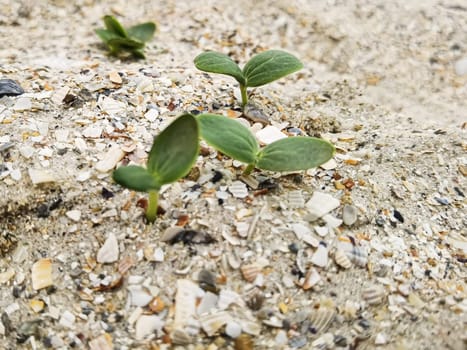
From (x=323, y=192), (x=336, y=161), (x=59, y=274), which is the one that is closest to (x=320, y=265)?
(x=323, y=192)

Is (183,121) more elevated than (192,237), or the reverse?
(183,121)

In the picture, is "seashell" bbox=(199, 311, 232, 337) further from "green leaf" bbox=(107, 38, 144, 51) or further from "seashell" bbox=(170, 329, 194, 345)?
"green leaf" bbox=(107, 38, 144, 51)

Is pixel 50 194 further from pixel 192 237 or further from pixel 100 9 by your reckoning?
pixel 100 9

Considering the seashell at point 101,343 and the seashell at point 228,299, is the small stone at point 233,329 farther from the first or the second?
the seashell at point 101,343

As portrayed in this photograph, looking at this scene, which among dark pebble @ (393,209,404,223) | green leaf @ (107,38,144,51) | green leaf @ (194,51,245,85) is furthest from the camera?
green leaf @ (107,38,144,51)

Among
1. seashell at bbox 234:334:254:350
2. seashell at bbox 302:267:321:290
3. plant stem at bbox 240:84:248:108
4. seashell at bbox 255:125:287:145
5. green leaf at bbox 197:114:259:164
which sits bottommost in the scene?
seashell at bbox 234:334:254:350

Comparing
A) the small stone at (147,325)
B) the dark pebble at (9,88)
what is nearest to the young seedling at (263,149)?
the small stone at (147,325)

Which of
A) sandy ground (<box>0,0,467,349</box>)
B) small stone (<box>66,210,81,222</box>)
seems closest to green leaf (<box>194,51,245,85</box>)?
sandy ground (<box>0,0,467,349</box>)
